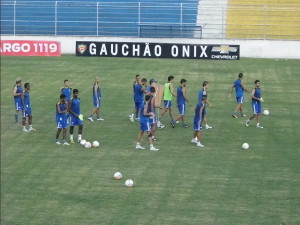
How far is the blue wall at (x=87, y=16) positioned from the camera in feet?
164

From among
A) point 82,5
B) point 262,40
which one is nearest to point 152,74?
point 262,40

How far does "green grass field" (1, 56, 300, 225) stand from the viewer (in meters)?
20.4

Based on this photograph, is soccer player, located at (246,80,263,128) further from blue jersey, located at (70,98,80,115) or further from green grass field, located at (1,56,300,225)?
blue jersey, located at (70,98,80,115)

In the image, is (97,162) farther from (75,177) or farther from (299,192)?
(299,192)

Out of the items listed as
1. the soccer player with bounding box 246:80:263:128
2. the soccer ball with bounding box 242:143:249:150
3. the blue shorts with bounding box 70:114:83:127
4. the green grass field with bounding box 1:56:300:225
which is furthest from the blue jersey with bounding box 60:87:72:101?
the soccer ball with bounding box 242:143:249:150

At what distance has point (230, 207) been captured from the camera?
20859 millimetres

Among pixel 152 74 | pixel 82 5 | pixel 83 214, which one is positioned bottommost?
pixel 83 214

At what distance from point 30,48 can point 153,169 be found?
23.9m

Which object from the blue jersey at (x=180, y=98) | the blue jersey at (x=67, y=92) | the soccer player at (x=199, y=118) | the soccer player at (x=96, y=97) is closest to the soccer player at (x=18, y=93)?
the blue jersey at (x=67, y=92)

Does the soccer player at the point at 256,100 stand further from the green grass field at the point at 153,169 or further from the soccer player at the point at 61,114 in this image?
the soccer player at the point at 61,114

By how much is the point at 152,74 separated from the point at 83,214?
2164cm

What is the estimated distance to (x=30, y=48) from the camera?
153 feet

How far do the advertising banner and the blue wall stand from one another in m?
3.64

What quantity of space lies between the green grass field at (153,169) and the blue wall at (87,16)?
12.6 metres
